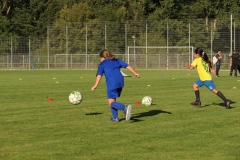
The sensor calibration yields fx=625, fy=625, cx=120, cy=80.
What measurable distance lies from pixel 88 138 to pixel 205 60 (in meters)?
6.66

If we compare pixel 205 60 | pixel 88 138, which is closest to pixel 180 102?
pixel 205 60

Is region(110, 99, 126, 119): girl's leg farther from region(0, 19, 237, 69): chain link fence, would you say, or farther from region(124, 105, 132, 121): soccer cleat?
region(0, 19, 237, 69): chain link fence

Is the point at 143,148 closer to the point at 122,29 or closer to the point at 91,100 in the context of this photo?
the point at 91,100

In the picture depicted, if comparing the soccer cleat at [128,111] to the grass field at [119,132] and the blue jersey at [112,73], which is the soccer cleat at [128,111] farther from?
the blue jersey at [112,73]

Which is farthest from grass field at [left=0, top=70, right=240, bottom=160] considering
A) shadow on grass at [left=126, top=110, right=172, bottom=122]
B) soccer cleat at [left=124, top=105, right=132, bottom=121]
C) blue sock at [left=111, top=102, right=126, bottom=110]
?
blue sock at [left=111, top=102, right=126, bottom=110]

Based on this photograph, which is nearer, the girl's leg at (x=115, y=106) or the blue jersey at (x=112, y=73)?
the girl's leg at (x=115, y=106)

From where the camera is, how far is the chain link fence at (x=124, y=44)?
6150 centimetres

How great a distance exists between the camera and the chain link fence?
6150 centimetres

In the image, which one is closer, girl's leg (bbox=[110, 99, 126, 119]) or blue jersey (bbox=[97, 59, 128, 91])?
girl's leg (bbox=[110, 99, 126, 119])

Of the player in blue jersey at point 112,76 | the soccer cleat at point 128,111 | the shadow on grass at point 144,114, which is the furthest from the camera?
the shadow on grass at point 144,114

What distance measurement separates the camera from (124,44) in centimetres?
6344

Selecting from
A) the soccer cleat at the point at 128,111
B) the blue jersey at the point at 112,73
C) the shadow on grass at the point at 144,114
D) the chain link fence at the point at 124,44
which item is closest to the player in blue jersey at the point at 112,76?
the blue jersey at the point at 112,73

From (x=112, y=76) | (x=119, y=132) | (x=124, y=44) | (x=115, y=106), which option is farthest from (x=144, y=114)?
(x=124, y=44)

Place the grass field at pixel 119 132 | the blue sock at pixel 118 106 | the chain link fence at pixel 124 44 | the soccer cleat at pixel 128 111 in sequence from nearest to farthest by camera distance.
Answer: the grass field at pixel 119 132, the soccer cleat at pixel 128 111, the blue sock at pixel 118 106, the chain link fence at pixel 124 44
